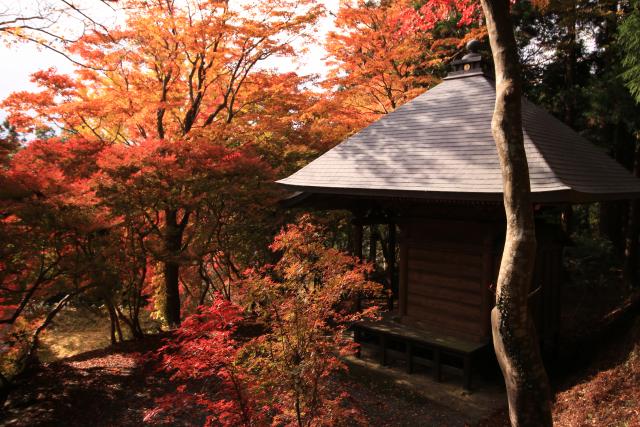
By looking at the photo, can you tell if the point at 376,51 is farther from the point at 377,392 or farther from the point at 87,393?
the point at 87,393

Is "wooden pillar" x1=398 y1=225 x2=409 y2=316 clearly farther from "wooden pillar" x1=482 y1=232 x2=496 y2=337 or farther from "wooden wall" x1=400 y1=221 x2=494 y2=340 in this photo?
"wooden pillar" x1=482 y1=232 x2=496 y2=337

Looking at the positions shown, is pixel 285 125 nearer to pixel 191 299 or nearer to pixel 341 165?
pixel 341 165

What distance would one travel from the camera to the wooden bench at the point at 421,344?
675 centimetres

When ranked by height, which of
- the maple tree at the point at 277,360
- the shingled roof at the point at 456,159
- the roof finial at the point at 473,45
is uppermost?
the roof finial at the point at 473,45

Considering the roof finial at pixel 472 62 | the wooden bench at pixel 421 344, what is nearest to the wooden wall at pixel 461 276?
the wooden bench at pixel 421 344

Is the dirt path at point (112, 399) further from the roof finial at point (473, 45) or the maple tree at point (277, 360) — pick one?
the roof finial at point (473, 45)

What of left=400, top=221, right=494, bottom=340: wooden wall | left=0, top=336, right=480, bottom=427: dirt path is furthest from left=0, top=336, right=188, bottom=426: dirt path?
left=400, top=221, right=494, bottom=340: wooden wall

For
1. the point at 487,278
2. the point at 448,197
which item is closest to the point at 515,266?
the point at 448,197

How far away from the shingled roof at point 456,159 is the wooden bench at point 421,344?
2546 mm

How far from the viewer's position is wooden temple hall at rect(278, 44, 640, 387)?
652 centimetres

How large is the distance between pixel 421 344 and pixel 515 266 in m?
3.93

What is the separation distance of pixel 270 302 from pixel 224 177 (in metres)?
4.71

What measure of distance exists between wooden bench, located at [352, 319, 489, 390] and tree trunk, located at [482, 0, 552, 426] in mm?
2961

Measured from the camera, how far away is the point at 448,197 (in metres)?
6.00
